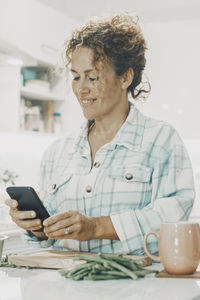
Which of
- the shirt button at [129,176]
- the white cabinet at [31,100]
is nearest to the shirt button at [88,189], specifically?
the shirt button at [129,176]

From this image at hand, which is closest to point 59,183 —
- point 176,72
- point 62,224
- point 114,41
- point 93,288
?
point 62,224

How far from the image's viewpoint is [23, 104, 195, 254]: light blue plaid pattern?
125cm

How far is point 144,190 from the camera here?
1.35 m

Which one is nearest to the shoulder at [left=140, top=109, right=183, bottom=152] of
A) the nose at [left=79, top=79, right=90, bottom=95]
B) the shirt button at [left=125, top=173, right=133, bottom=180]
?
the shirt button at [left=125, top=173, right=133, bottom=180]

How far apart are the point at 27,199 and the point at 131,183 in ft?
1.03

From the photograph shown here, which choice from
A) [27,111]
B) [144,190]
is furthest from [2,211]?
[144,190]

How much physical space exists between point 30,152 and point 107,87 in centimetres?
212

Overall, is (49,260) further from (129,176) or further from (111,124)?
(111,124)

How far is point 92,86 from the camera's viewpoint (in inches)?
59.3

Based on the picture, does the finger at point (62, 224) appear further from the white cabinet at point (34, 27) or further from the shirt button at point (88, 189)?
the white cabinet at point (34, 27)

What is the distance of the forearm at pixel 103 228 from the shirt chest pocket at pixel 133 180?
0.14m

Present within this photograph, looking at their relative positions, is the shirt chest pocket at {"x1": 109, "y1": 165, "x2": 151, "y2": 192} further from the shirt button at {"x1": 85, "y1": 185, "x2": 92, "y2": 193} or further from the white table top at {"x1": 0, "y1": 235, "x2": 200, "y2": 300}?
the white table top at {"x1": 0, "y1": 235, "x2": 200, "y2": 300}

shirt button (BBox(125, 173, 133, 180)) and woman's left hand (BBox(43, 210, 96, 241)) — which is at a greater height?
shirt button (BBox(125, 173, 133, 180))

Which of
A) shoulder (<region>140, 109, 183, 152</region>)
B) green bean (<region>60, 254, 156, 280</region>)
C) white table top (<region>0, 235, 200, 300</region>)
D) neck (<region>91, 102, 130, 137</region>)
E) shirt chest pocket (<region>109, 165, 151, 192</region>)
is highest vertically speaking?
neck (<region>91, 102, 130, 137</region>)
